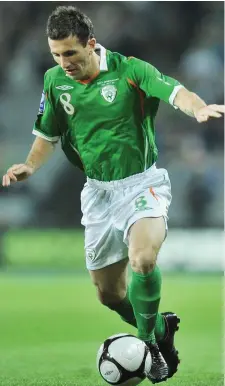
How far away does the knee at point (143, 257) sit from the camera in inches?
201

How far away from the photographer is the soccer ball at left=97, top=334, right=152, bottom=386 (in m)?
5.16

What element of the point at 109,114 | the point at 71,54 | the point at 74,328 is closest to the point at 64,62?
the point at 71,54

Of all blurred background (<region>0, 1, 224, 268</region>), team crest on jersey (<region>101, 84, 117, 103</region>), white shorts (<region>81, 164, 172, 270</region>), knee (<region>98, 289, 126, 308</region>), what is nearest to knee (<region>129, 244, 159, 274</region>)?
white shorts (<region>81, 164, 172, 270</region>)

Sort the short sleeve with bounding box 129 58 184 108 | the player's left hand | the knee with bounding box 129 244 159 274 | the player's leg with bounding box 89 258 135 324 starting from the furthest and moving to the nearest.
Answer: the player's leg with bounding box 89 258 135 324 → the short sleeve with bounding box 129 58 184 108 → the knee with bounding box 129 244 159 274 → the player's left hand

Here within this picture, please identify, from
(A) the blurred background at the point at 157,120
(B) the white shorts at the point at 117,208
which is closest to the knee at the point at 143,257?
(B) the white shorts at the point at 117,208

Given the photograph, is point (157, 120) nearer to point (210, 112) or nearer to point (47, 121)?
point (47, 121)

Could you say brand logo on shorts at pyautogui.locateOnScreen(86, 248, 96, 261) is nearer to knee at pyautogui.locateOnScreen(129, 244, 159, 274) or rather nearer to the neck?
knee at pyautogui.locateOnScreen(129, 244, 159, 274)

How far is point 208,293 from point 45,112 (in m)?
6.99

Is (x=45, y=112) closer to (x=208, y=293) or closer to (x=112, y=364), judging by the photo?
(x=112, y=364)

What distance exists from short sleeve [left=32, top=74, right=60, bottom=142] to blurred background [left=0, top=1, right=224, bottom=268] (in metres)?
9.07

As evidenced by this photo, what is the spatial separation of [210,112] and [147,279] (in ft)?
3.98

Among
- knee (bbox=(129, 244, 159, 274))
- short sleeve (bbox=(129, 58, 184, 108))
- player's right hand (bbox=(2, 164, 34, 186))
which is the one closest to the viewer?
knee (bbox=(129, 244, 159, 274))

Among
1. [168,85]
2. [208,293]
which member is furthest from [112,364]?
[208,293]

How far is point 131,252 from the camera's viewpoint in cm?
516
